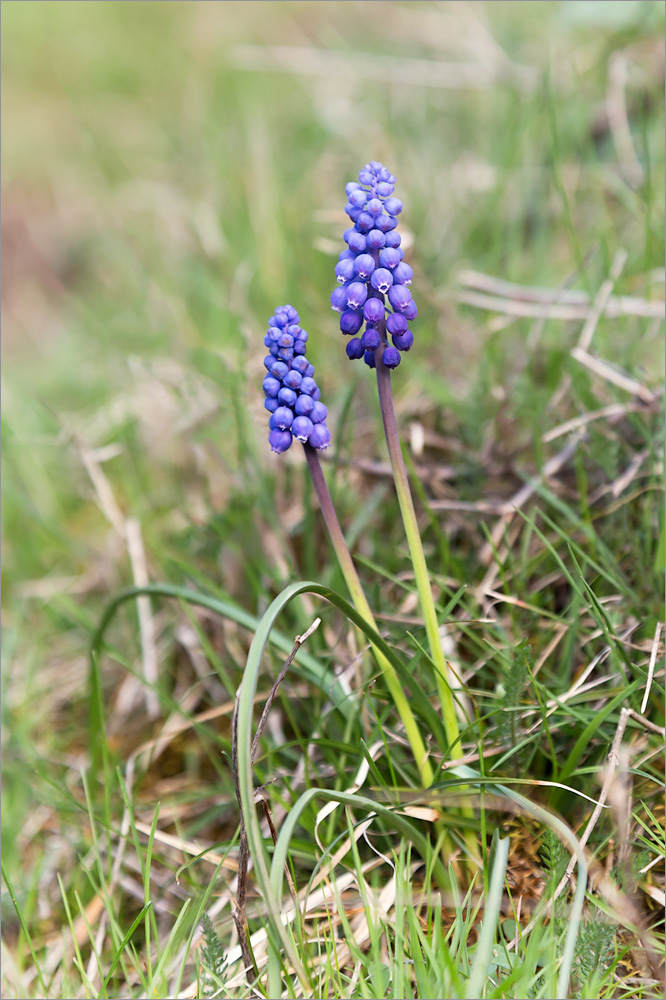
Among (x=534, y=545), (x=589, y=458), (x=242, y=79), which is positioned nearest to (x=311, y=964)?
(x=534, y=545)

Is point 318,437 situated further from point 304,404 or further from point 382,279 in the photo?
point 382,279

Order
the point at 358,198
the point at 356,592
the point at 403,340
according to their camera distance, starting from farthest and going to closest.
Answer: the point at 356,592, the point at 403,340, the point at 358,198

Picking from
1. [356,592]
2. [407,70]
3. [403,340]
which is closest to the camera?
[403,340]

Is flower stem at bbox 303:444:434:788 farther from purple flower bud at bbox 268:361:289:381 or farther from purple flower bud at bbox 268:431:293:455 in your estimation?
purple flower bud at bbox 268:361:289:381

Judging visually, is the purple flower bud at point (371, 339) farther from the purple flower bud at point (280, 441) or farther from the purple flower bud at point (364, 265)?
the purple flower bud at point (280, 441)

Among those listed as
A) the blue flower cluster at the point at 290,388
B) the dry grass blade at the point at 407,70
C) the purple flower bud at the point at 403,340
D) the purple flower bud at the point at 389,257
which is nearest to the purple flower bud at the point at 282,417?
the blue flower cluster at the point at 290,388

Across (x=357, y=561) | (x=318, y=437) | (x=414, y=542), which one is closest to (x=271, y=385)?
(x=318, y=437)

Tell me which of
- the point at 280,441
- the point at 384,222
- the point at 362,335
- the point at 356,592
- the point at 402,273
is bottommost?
the point at 356,592
